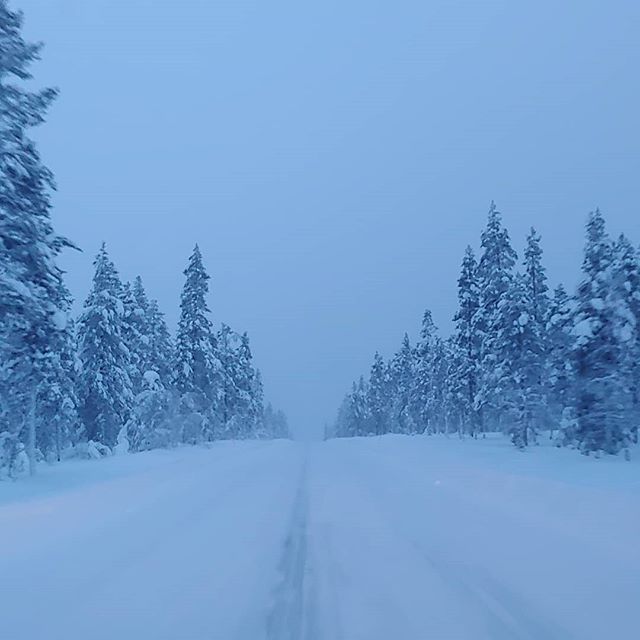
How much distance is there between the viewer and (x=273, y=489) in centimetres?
1875

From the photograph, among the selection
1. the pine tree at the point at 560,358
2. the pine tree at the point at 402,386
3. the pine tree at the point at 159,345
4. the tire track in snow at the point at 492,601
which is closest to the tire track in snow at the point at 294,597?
the tire track in snow at the point at 492,601

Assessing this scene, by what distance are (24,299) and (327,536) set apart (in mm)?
10961

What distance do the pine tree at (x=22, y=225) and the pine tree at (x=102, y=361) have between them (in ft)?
66.6

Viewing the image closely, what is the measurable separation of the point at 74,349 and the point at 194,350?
13893mm

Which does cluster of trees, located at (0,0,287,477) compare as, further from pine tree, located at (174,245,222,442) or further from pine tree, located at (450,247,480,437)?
pine tree, located at (450,247,480,437)

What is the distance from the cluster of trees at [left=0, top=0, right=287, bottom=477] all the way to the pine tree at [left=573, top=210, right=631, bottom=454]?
74.1 feet

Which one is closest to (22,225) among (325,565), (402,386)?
(325,565)

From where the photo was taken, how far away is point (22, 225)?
59.4ft

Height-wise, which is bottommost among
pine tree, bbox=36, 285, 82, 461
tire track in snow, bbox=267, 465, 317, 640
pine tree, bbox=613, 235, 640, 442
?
tire track in snow, bbox=267, 465, 317, 640

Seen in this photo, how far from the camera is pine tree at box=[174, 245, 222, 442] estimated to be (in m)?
51.7

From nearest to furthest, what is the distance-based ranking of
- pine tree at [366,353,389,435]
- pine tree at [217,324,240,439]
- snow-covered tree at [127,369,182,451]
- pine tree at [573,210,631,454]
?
pine tree at [573,210,631,454] < snow-covered tree at [127,369,182,451] < pine tree at [217,324,240,439] < pine tree at [366,353,389,435]

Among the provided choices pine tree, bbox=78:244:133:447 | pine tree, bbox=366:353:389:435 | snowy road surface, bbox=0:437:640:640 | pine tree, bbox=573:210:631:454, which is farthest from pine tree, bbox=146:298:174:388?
pine tree, bbox=366:353:389:435

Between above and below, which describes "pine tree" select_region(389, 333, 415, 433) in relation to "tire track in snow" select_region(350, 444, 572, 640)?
above

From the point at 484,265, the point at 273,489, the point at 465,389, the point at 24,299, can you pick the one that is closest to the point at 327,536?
the point at 273,489
